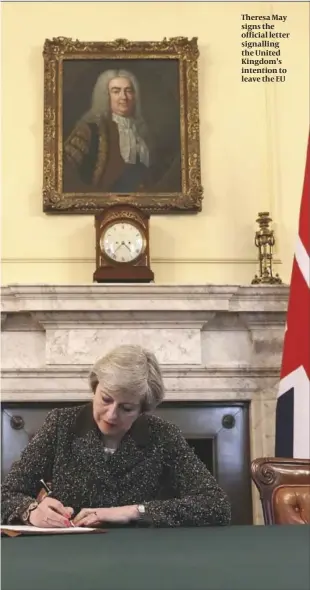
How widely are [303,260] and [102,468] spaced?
1.91m

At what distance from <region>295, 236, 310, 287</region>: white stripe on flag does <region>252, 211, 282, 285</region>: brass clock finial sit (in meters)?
0.39

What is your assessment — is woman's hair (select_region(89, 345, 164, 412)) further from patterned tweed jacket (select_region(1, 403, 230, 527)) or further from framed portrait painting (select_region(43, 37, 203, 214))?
framed portrait painting (select_region(43, 37, 203, 214))

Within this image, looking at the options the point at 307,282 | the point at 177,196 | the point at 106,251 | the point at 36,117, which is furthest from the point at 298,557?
the point at 36,117

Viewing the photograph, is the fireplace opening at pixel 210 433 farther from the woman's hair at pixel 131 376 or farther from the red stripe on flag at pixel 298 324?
the woman's hair at pixel 131 376

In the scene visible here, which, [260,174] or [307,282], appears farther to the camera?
[260,174]

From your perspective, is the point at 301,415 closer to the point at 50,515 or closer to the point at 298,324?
the point at 298,324

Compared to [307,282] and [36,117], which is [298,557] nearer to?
[307,282]

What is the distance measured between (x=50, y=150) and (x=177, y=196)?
798 millimetres

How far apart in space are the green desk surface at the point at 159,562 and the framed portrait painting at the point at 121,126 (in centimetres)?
318

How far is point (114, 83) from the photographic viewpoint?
490 cm

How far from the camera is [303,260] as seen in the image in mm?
4211

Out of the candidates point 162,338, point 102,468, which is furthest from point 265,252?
point 102,468

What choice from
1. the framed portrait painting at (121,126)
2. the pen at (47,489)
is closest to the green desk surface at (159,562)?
the pen at (47,489)

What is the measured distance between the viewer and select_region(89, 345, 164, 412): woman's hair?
2756 millimetres
